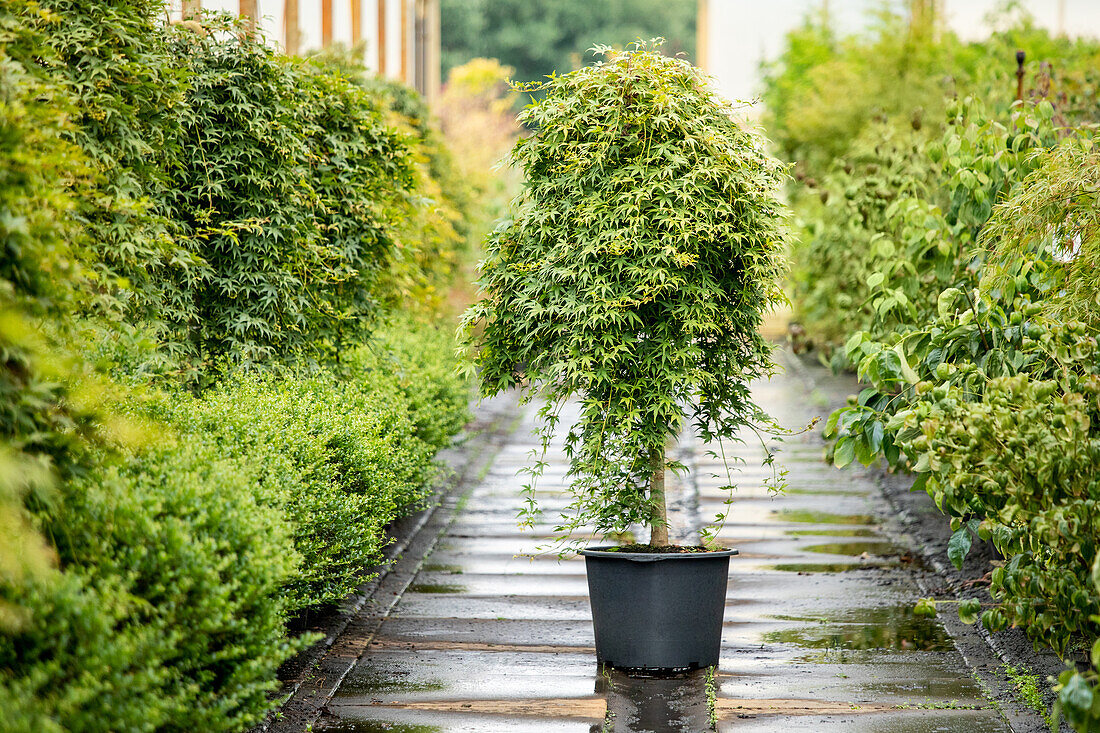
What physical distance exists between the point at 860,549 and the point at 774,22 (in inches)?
615

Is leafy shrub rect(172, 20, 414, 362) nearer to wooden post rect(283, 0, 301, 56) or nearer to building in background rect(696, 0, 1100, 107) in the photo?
wooden post rect(283, 0, 301, 56)

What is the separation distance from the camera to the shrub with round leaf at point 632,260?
165 inches

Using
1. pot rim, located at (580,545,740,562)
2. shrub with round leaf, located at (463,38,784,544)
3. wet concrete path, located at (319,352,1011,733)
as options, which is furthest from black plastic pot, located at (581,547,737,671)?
shrub with round leaf, located at (463,38,784,544)

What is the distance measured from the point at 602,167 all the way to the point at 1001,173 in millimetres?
2568

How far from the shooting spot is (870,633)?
5.03 meters

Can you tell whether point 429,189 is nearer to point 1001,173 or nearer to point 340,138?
point 340,138

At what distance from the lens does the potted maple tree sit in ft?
13.8

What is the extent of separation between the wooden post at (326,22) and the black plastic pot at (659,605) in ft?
27.0

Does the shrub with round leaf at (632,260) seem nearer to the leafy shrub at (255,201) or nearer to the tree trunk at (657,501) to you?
the tree trunk at (657,501)

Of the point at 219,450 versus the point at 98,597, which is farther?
the point at 219,450

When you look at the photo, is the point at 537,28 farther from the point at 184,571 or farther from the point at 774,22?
the point at 184,571

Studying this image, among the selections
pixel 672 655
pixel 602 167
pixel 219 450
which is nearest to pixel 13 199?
pixel 219 450

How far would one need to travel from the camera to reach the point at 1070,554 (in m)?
3.46

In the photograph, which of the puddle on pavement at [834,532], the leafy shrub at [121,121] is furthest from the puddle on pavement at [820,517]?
the leafy shrub at [121,121]
